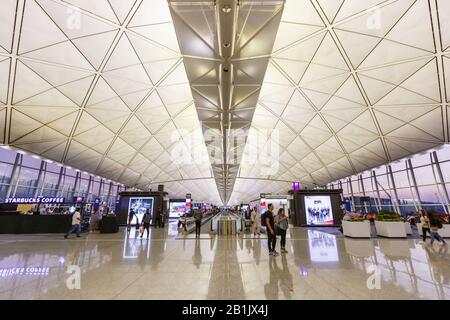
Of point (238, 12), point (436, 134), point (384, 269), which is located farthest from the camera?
point (436, 134)

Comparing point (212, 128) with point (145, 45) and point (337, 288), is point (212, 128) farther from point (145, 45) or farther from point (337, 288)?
point (337, 288)

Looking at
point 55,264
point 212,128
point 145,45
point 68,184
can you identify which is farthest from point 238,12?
point 68,184

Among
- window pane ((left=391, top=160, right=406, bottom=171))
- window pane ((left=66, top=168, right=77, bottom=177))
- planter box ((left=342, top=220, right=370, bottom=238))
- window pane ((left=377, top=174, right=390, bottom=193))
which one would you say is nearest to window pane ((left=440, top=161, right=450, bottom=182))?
window pane ((left=391, top=160, right=406, bottom=171))

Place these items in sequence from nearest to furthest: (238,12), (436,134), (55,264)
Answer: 1. (55,264)
2. (238,12)
3. (436,134)

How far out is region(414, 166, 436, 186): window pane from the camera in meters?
25.2

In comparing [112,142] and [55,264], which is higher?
[112,142]

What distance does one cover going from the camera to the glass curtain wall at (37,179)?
25.1 metres

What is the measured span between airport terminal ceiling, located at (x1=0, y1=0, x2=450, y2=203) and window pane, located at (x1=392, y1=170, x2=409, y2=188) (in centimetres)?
346

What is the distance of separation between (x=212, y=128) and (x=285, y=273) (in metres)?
25.9

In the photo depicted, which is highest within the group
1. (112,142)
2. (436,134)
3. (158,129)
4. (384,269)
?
(158,129)

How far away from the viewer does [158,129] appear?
29250mm

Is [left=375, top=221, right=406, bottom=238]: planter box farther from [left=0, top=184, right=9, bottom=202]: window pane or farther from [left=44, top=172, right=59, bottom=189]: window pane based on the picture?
[left=44, top=172, right=59, bottom=189]: window pane

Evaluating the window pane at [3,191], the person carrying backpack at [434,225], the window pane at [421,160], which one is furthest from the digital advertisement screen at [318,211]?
the window pane at [3,191]

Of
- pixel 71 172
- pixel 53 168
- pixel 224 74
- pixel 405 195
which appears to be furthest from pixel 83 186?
pixel 405 195
